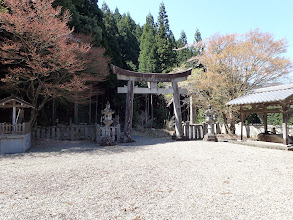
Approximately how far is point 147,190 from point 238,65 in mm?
9416

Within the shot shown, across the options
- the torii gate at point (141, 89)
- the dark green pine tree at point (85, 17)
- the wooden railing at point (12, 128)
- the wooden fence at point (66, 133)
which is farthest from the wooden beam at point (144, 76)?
the wooden railing at point (12, 128)

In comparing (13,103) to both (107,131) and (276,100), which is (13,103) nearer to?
(107,131)

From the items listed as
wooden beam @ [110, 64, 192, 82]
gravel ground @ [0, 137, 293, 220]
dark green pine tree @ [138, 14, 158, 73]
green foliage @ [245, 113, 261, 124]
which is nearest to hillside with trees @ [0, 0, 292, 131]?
wooden beam @ [110, 64, 192, 82]

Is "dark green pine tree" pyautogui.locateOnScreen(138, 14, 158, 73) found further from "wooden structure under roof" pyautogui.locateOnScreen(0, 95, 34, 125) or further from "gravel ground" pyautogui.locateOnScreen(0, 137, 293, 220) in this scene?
"gravel ground" pyautogui.locateOnScreen(0, 137, 293, 220)

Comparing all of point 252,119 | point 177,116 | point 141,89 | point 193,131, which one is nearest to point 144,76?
point 141,89

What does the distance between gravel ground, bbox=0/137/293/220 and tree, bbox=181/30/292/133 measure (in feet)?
20.9

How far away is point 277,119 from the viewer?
522 inches

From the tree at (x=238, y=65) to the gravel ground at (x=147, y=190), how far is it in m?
6.36

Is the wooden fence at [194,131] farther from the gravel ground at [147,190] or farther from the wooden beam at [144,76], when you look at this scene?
the gravel ground at [147,190]

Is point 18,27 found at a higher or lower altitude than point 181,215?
higher

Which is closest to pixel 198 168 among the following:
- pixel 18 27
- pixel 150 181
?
pixel 150 181

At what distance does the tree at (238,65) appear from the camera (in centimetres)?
936

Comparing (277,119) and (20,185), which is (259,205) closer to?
(20,185)

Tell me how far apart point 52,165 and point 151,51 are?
16.7 m
